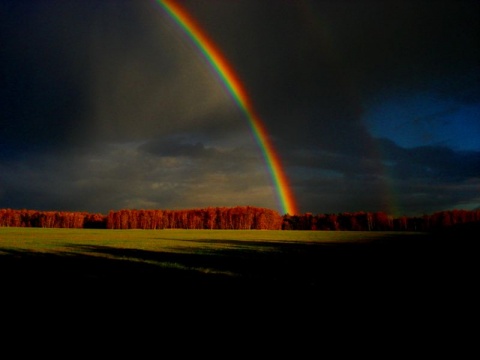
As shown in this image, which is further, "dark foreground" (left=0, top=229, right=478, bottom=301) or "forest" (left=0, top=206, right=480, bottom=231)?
"forest" (left=0, top=206, right=480, bottom=231)

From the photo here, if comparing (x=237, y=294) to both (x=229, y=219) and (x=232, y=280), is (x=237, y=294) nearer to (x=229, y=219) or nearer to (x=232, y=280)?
(x=232, y=280)

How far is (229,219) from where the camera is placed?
187500 millimetres

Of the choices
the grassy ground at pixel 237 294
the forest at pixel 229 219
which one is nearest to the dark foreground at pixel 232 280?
the grassy ground at pixel 237 294

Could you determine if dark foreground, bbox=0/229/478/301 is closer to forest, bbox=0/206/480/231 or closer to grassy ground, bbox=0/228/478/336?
grassy ground, bbox=0/228/478/336

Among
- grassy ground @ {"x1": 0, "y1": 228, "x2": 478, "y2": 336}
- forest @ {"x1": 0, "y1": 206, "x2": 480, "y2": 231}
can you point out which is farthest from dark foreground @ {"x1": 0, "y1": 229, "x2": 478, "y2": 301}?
forest @ {"x1": 0, "y1": 206, "x2": 480, "y2": 231}

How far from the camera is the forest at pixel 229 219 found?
17600cm

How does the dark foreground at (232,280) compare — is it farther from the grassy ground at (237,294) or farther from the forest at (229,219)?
the forest at (229,219)

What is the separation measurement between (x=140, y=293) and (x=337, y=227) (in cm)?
18733

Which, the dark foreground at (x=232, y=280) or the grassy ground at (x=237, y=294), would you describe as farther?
the dark foreground at (x=232, y=280)

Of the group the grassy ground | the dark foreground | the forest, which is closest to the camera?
the grassy ground

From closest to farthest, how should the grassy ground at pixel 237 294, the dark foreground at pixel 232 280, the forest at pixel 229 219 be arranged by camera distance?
the grassy ground at pixel 237 294, the dark foreground at pixel 232 280, the forest at pixel 229 219

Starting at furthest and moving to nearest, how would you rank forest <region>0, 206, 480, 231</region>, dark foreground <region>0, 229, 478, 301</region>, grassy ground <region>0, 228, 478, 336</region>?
1. forest <region>0, 206, 480, 231</region>
2. dark foreground <region>0, 229, 478, 301</region>
3. grassy ground <region>0, 228, 478, 336</region>

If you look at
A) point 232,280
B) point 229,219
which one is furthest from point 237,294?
point 229,219

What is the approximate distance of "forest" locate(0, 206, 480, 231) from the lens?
176 meters
